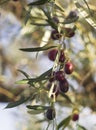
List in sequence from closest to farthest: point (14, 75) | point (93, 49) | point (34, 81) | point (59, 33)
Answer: point (34, 81) < point (59, 33) < point (93, 49) < point (14, 75)

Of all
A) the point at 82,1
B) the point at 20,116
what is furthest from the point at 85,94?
Result: the point at 82,1

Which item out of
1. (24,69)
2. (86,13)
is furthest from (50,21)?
(24,69)

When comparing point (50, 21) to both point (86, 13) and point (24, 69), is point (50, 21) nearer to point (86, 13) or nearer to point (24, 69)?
point (86, 13)

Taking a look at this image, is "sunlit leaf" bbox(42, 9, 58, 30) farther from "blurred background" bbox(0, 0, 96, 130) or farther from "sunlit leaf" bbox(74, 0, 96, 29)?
"blurred background" bbox(0, 0, 96, 130)

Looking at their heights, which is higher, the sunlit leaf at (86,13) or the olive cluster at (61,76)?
the sunlit leaf at (86,13)

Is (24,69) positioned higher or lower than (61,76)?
lower

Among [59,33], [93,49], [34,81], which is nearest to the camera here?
[34,81]

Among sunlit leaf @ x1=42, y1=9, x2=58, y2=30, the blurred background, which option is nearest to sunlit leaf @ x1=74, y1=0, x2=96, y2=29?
sunlit leaf @ x1=42, y1=9, x2=58, y2=30

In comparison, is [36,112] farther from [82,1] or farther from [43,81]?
[82,1]

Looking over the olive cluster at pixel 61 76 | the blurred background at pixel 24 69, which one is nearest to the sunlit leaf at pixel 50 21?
the olive cluster at pixel 61 76

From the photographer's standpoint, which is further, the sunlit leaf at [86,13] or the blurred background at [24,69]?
the blurred background at [24,69]

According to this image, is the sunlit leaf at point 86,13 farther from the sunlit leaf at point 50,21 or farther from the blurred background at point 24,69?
the blurred background at point 24,69
